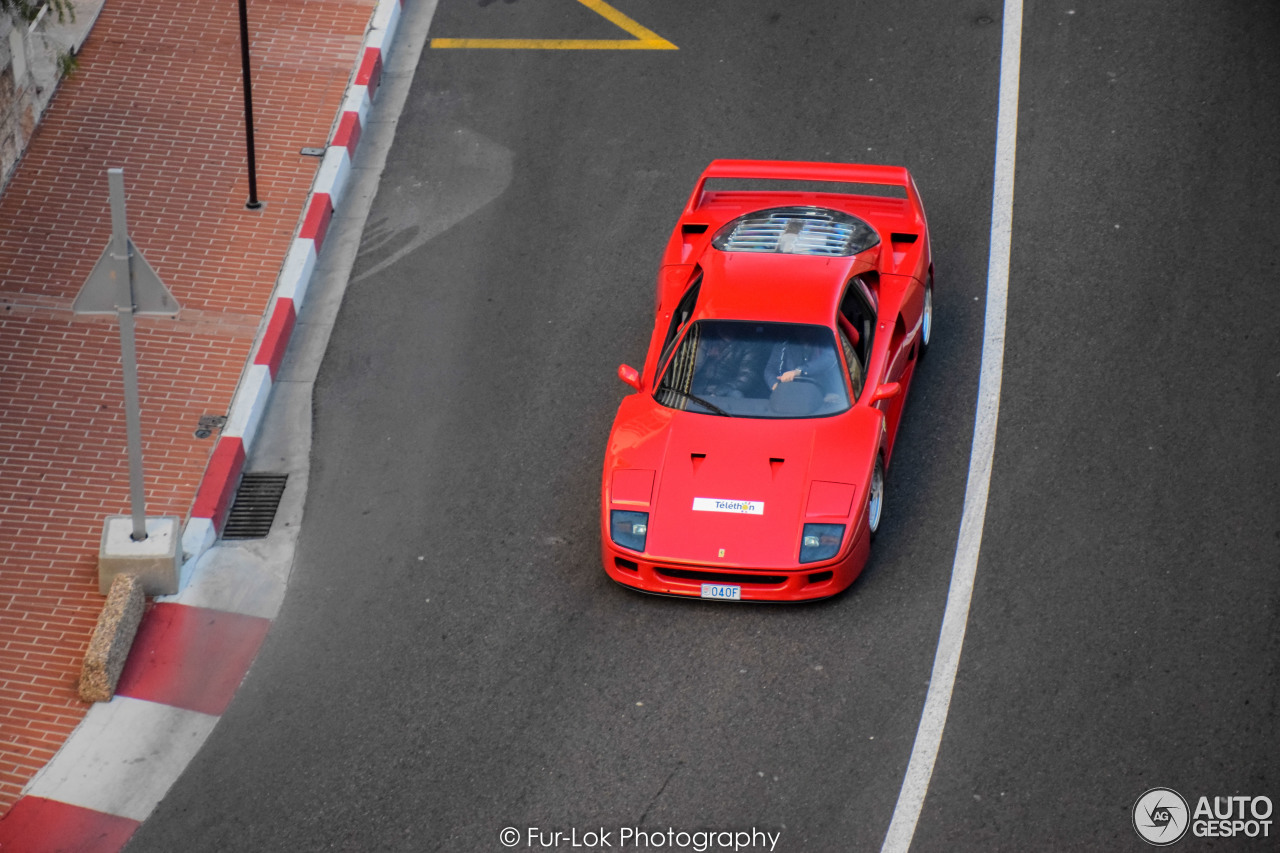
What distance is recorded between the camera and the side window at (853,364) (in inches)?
363

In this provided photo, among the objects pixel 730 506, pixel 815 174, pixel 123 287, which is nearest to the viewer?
pixel 123 287

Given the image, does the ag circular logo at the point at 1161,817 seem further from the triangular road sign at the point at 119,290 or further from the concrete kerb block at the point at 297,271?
the concrete kerb block at the point at 297,271

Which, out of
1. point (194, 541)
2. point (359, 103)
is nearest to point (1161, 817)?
point (194, 541)

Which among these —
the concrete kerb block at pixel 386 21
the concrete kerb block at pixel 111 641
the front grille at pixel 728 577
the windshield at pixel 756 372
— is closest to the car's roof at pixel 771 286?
the windshield at pixel 756 372

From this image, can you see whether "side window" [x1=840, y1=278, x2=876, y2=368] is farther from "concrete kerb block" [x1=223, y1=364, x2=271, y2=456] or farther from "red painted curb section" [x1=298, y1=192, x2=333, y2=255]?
"red painted curb section" [x1=298, y1=192, x2=333, y2=255]

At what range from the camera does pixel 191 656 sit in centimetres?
882

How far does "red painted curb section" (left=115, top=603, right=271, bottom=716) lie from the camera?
8586 millimetres

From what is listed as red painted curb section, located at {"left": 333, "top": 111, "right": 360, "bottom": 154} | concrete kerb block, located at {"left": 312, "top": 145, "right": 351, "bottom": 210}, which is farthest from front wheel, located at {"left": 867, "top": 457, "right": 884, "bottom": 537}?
red painted curb section, located at {"left": 333, "top": 111, "right": 360, "bottom": 154}

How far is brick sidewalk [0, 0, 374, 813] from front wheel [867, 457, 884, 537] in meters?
4.59

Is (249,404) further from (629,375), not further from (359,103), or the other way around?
(359,103)

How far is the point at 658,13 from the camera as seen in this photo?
48.0 ft

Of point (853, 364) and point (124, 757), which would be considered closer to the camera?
point (124, 757)

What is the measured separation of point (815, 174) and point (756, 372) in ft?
7.91

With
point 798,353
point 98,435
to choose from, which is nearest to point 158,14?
point 98,435
